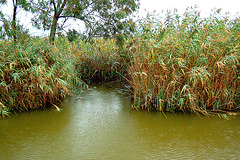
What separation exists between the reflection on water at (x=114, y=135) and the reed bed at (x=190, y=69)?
33 cm

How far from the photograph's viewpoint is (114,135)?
11.2ft

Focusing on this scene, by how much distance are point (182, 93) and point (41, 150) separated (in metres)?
2.51

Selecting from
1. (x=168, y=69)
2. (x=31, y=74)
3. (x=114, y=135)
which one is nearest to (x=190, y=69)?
(x=168, y=69)

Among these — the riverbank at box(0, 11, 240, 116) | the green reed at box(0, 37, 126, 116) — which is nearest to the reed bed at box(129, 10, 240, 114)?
the riverbank at box(0, 11, 240, 116)

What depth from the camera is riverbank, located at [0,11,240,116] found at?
4.11 m

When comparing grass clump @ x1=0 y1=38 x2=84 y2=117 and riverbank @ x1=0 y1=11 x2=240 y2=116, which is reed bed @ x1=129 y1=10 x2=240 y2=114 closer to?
riverbank @ x1=0 y1=11 x2=240 y2=116

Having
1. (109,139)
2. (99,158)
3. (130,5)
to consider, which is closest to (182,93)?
(109,139)

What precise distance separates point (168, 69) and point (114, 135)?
160cm

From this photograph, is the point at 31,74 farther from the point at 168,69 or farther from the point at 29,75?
the point at 168,69

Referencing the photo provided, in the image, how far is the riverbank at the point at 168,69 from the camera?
4.11 m

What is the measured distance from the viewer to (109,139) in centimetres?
327

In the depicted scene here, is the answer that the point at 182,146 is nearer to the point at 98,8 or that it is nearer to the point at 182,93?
the point at 182,93

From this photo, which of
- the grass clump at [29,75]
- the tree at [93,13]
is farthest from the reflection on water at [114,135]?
the tree at [93,13]

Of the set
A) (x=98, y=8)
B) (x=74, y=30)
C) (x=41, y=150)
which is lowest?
(x=41, y=150)
